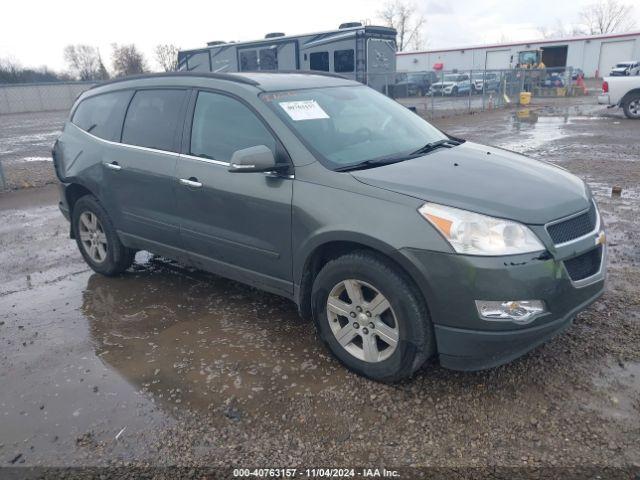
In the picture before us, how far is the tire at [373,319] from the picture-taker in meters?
2.91

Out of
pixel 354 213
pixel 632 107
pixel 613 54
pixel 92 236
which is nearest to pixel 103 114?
pixel 92 236

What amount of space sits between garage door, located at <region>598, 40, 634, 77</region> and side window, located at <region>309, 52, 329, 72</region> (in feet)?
117

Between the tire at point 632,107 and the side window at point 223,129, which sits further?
the tire at point 632,107

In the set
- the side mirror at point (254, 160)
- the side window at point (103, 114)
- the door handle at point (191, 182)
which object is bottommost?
the door handle at point (191, 182)

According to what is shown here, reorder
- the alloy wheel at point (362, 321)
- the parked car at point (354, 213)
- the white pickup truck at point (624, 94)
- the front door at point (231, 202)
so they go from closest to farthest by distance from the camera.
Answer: the parked car at point (354, 213), the alloy wheel at point (362, 321), the front door at point (231, 202), the white pickup truck at point (624, 94)

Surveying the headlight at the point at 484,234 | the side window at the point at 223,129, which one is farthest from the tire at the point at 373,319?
the side window at the point at 223,129

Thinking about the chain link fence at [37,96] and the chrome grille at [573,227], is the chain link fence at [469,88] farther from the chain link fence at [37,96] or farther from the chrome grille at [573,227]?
the chain link fence at [37,96]

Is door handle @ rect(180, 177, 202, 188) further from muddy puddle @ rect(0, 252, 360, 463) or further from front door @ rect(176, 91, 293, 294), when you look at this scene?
muddy puddle @ rect(0, 252, 360, 463)

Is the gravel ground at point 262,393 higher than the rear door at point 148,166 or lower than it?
lower

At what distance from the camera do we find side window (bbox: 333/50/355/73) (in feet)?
69.2

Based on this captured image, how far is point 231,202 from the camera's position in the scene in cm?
369

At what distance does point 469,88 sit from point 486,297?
988 inches

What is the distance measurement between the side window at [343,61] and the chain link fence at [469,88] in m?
0.91

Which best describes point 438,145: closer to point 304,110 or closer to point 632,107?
point 304,110
